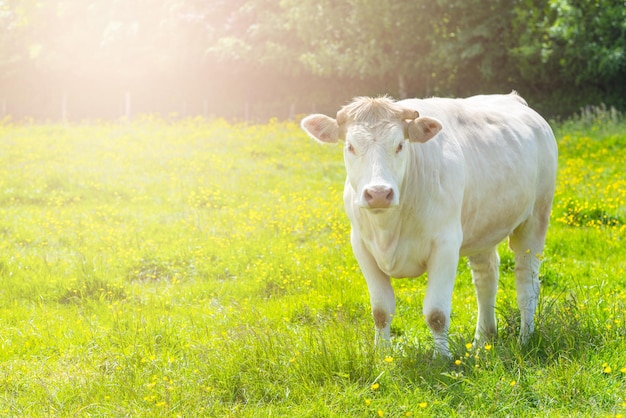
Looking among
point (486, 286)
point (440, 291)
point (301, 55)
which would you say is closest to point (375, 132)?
point (440, 291)

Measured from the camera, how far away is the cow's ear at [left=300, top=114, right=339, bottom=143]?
516cm

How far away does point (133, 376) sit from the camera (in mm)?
4859

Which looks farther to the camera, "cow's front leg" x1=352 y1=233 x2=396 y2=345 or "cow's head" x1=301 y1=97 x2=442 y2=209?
"cow's front leg" x1=352 y1=233 x2=396 y2=345

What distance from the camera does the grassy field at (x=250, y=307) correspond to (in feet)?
14.6

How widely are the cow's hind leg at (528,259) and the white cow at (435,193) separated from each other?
0.04 ft

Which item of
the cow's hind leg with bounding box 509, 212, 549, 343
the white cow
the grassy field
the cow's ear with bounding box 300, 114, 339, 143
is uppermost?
the cow's ear with bounding box 300, 114, 339, 143

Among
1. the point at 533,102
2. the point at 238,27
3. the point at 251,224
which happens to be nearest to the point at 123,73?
the point at 238,27

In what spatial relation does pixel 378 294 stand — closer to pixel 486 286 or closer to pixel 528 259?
pixel 486 286

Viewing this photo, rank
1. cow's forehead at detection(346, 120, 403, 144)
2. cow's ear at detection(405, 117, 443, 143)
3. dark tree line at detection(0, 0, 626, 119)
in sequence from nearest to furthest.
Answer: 1. cow's forehead at detection(346, 120, 403, 144)
2. cow's ear at detection(405, 117, 443, 143)
3. dark tree line at detection(0, 0, 626, 119)

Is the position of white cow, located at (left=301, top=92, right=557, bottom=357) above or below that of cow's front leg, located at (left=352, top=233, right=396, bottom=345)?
above

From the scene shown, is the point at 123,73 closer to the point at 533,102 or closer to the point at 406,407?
the point at 533,102

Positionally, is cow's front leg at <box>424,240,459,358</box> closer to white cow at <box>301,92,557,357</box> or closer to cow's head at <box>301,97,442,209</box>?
white cow at <box>301,92,557,357</box>

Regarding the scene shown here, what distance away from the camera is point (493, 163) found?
585 cm

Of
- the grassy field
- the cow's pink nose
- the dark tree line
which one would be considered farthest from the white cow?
the dark tree line
